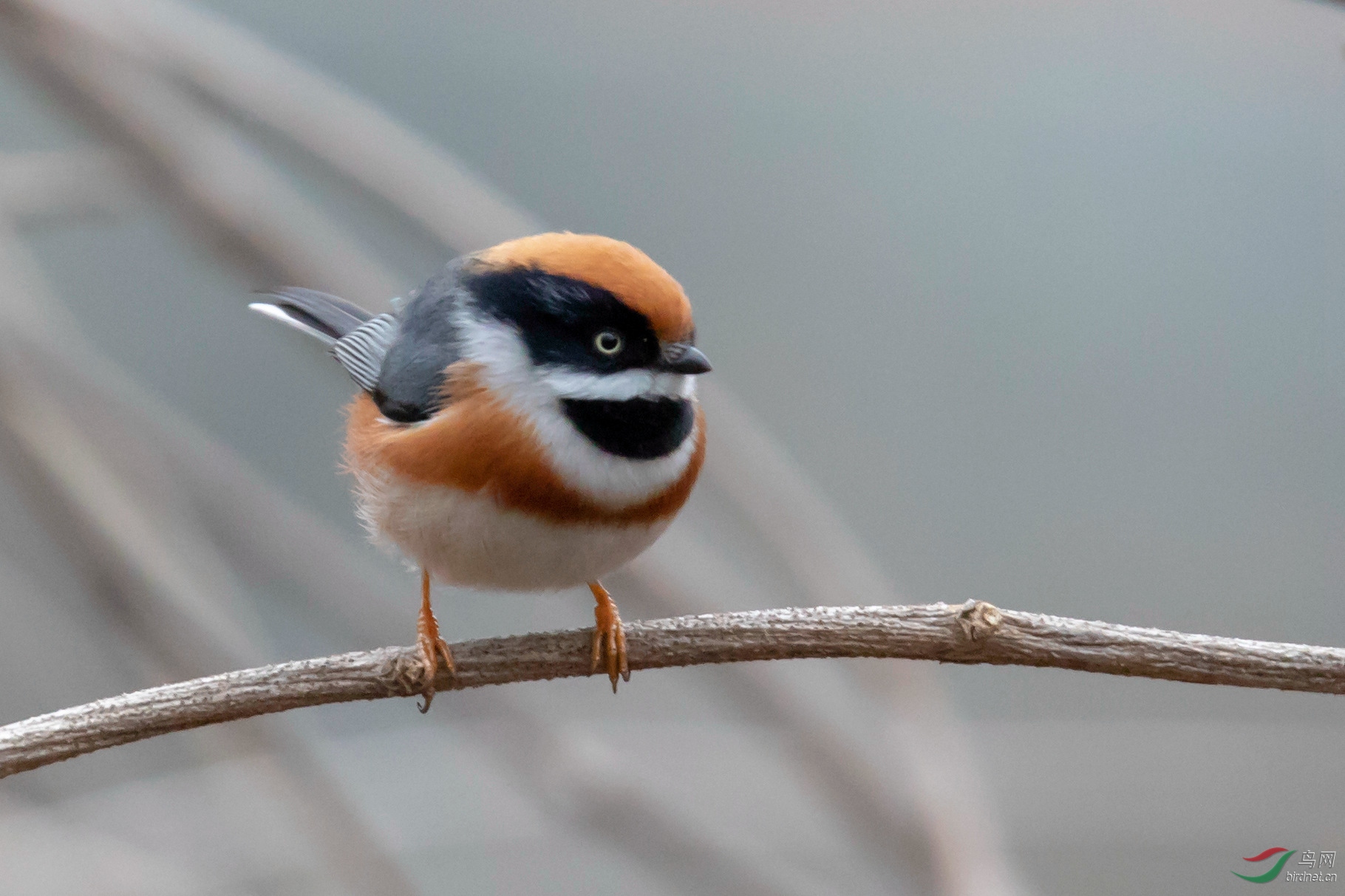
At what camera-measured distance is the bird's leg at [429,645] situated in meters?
2.10

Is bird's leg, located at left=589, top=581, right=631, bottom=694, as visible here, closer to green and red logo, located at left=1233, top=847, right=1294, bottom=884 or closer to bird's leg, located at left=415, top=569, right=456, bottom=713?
bird's leg, located at left=415, top=569, right=456, bottom=713

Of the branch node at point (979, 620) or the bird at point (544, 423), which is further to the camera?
the bird at point (544, 423)

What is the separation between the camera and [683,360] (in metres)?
1.92

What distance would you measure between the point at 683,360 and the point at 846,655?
1.90 ft

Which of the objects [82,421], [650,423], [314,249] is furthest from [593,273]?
[82,421]

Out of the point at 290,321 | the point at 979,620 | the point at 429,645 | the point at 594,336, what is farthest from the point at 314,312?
the point at 979,620

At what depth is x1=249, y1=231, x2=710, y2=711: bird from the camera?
1.92m

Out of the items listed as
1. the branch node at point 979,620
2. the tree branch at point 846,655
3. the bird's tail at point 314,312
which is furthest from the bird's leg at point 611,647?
the bird's tail at point 314,312

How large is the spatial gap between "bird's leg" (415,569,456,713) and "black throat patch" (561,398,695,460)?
0.53 m

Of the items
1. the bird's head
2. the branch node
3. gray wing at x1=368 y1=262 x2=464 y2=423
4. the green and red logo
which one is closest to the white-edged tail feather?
gray wing at x1=368 y1=262 x2=464 y2=423

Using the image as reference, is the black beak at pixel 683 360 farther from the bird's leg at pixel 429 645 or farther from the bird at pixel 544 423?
the bird's leg at pixel 429 645

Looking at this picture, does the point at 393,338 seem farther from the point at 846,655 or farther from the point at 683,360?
the point at 846,655

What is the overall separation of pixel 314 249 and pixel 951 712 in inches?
93.2

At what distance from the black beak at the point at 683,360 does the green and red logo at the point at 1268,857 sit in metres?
1.74
